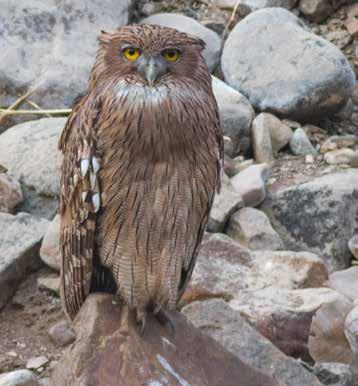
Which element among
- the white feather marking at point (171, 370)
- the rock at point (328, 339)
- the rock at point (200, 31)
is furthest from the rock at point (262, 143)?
the white feather marking at point (171, 370)

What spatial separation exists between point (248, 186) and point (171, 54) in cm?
293

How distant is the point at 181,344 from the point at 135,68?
133cm

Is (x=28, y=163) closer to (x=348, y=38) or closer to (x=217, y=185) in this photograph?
(x=217, y=185)

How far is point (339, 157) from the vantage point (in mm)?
7477

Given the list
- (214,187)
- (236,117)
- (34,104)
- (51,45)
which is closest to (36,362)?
(214,187)

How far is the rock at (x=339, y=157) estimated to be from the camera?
7.46 metres

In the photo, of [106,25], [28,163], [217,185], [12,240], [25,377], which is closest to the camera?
[217,185]

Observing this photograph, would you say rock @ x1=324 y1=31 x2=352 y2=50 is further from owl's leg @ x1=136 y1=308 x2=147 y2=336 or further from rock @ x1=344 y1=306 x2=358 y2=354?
owl's leg @ x1=136 y1=308 x2=147 y2=336

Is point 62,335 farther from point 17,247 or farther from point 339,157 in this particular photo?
point 339,157

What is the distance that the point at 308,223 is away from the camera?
22.5 feet

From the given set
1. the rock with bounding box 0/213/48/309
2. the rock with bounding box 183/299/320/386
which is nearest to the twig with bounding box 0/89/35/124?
the rock with bounding box 0/213/48/309

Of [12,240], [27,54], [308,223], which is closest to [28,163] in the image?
[12,240]

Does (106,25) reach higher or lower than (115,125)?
lower

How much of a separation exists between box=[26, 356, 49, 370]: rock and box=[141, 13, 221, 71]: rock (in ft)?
11.0
